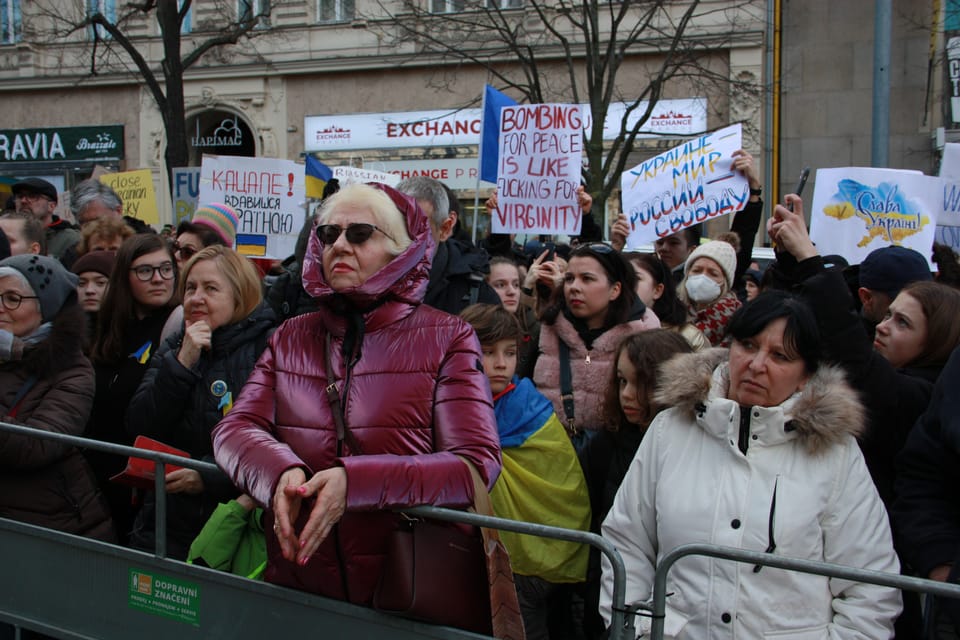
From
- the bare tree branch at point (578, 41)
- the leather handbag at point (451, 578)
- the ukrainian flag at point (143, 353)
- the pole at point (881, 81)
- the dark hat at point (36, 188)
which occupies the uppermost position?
the bare tree branch at point (578, 41)

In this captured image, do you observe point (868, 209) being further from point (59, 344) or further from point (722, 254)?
point (59, 344)

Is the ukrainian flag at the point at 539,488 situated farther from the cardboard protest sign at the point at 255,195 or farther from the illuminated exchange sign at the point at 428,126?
the illuminated exchange sign at the point at 428,126

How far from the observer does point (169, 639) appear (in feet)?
9.85

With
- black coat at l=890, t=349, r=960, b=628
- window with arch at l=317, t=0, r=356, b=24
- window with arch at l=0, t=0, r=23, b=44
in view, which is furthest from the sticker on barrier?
window with arch at l=0, t=0, r=23, b=44

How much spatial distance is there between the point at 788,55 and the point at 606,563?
17370mm

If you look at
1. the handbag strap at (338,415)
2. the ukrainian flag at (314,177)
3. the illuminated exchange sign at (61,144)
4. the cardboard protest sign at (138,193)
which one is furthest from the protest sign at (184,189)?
the illuminated exchange sign at (61,144)

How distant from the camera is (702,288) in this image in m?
4.98

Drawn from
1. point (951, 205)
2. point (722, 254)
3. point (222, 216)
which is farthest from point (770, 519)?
point (222, 216)

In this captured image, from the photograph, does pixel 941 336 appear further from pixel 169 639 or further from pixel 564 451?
pixel 169 639

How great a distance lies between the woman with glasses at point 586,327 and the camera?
4039 mm

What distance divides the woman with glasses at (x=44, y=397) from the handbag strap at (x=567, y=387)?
2016 mm

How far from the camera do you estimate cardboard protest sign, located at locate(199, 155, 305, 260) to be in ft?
26.1

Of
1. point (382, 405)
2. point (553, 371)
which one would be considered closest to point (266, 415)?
point (382, 405)

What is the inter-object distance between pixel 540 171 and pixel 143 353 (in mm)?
3315
